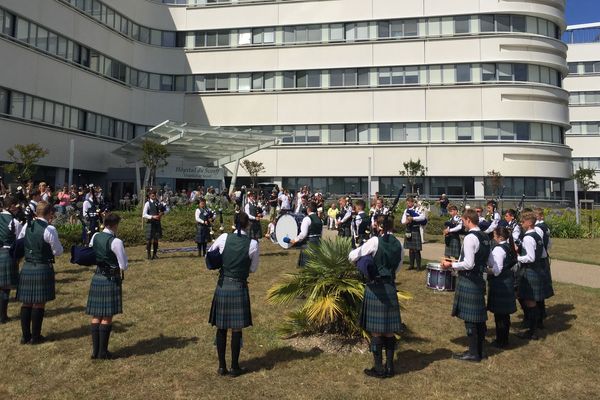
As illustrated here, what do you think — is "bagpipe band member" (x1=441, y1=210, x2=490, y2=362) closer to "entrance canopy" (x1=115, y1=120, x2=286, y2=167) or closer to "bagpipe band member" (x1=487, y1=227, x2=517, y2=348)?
"bagpipe band member" (x1=487, y1=227, x2=517, y2=348)

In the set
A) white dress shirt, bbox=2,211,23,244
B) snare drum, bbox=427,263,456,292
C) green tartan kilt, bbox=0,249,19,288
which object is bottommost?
snare drum, bbox=427,263,456,292

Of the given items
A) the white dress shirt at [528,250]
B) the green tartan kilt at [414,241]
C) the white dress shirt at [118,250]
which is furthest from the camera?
the green tartan kilt at [414,241]

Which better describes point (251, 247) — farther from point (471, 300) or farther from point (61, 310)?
point (61, 310)

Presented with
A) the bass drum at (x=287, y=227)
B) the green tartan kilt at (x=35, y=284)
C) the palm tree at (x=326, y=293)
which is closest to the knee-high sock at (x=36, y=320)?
the green tartan kilt at (x=35, y=284)

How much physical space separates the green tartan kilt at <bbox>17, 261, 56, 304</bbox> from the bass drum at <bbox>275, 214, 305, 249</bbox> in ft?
16.0

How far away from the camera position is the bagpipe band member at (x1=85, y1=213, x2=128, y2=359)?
19.2 ft

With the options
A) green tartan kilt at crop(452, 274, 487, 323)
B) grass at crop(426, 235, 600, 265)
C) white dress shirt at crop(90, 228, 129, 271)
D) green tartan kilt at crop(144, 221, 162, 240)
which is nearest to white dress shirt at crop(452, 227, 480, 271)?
green tartan kilt at crop(452, 274, 487, 323)

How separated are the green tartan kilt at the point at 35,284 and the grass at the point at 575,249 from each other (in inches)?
596

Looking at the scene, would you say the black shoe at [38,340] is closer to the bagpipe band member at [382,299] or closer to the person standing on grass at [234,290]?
the person standing on grass at [234,290]

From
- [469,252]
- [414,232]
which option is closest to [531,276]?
[469,252]

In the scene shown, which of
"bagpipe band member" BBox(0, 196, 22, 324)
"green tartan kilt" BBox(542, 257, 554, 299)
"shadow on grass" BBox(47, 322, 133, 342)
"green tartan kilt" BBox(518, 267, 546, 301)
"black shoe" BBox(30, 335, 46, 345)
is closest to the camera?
"black shoe" BBox(30, 335, 46, 345)

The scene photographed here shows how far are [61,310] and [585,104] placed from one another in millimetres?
60192

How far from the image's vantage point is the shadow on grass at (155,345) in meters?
6.34

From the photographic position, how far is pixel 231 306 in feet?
18.3
